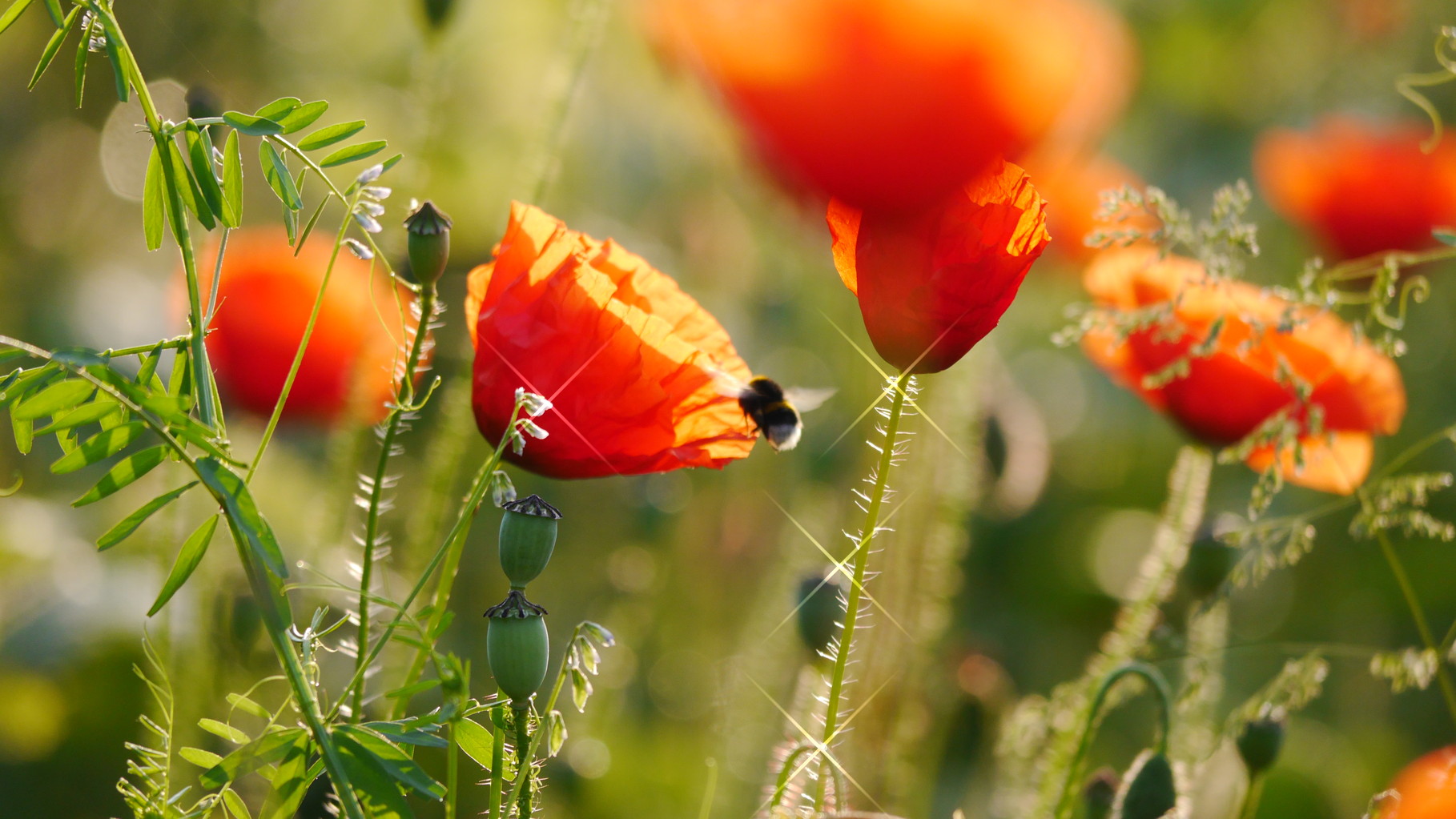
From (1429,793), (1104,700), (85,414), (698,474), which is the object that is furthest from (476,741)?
(698,474)

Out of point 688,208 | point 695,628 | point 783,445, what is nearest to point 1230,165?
point 688,208

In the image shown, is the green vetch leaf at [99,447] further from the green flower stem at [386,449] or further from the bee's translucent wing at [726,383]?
the bee's translucent wing at [726,383]

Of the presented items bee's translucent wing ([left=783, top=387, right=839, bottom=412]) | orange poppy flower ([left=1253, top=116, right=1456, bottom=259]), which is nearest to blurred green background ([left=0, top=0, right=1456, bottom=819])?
bee's translucent wing ([left=783, top=387, right=839, bottom=412])

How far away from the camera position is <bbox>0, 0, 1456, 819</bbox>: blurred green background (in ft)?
2.85

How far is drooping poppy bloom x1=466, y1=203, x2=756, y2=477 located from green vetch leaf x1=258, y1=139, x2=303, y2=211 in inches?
2.9

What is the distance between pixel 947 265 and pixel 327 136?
0.21 metres

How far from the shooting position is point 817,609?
0.63 metres

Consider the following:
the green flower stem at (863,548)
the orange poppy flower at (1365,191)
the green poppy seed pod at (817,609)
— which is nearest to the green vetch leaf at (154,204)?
the green flower stem at (863,548)

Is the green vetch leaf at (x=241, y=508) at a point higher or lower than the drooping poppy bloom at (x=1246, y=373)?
lower

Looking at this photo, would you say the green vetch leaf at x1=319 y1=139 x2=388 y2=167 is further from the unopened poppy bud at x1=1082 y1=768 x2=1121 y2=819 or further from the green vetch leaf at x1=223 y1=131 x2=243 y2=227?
the unopened poppy bud at x1=1082 y1=768 x2=1121 y2=819

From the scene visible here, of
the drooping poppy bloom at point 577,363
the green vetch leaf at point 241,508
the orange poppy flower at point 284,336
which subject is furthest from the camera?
the orange poppy flower at point 284,336

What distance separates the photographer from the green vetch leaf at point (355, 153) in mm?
361

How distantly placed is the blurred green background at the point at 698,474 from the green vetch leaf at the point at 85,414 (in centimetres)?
16

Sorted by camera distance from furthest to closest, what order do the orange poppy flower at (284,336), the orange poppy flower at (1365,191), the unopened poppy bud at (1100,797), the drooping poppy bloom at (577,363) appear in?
the orange poppy flower at (1365,191) → the orange poppy flower at (284,336) → the unopened poppy bud at (1100,797) → the drooping poppy bloom at (577,363)
